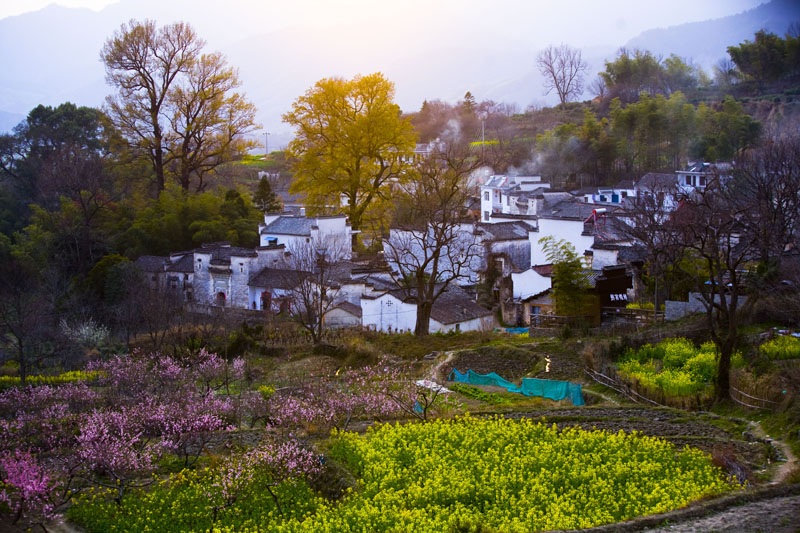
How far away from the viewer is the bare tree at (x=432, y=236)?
19688mm

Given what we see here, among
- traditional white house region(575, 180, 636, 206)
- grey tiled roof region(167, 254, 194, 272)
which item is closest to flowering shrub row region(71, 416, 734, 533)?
grey tiled roof region(167, 254, 194, 272)

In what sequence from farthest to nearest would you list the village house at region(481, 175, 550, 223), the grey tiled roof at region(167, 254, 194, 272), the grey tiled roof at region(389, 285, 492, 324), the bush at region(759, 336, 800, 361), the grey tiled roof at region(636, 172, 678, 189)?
the grey tiled roof at region(636, 172, 678, 189), the village house at region(481, 175, 550, 223), the grey tiled roof at region(167, 254, 194, 272), the grey tiled roof at region(389, 285, 492, 324), the bush at region(759, 336, 800, 361)

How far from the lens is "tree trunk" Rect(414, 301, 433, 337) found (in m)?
19.9

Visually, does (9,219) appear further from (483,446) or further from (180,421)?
(483,446)

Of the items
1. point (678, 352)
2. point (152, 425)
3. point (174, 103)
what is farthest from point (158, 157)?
point (678, 352)

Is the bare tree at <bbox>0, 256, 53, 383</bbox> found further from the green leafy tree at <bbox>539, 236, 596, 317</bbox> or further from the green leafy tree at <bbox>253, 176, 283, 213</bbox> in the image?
the green leafy tree at <bbox>539, 236, 596, 317</bbox>

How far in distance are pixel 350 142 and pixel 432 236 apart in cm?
545

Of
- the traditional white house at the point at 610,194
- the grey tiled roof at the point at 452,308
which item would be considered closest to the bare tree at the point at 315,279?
the grey tiled roof at the point at 452,308

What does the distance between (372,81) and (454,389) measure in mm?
16752

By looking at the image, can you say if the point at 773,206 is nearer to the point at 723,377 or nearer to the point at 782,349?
the point at 782,349

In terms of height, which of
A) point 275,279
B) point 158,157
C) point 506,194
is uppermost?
point 158,157

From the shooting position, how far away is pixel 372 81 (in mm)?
28391

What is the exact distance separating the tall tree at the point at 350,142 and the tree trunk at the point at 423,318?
8.82m

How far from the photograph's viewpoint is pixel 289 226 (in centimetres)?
2630
